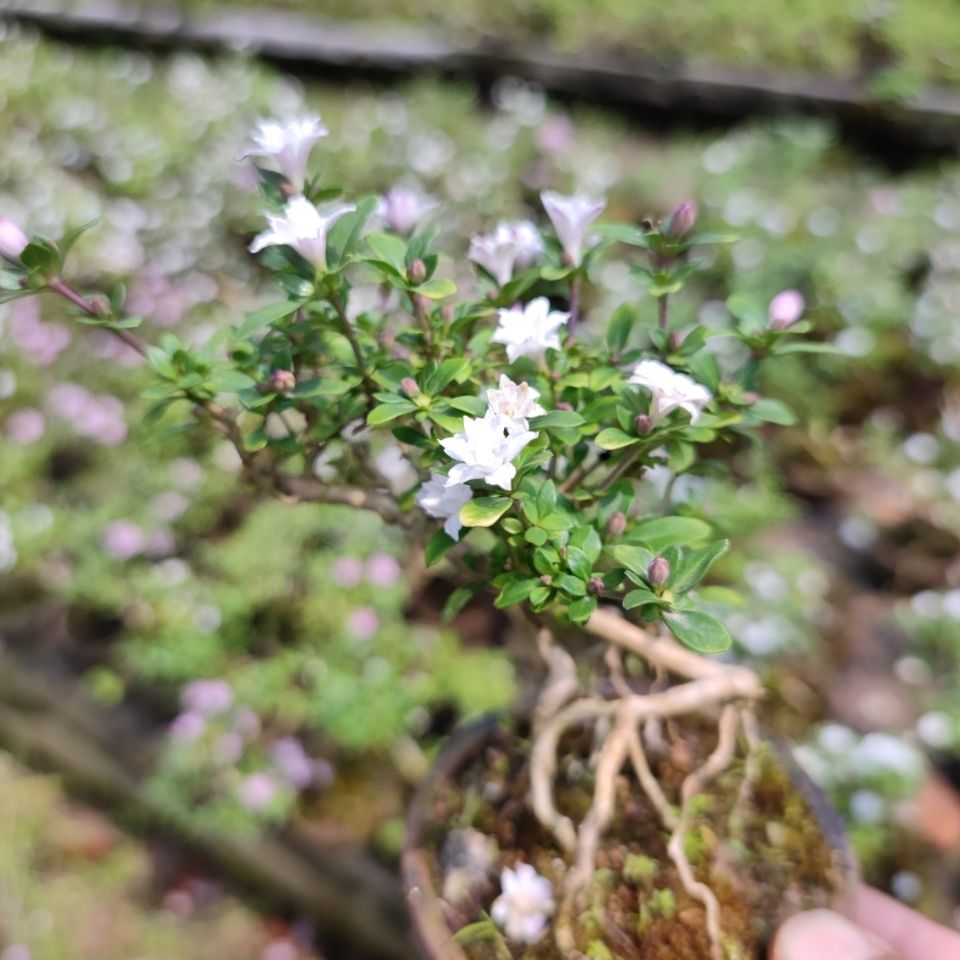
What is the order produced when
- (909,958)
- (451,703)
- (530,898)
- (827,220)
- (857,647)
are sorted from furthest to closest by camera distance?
1. (827,220)
2. (857,647)
3. (451,703)
4. (909,958)
5. (530,898)

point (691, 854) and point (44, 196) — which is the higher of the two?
point (691, 854)

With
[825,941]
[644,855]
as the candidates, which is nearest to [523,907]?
[644,855]

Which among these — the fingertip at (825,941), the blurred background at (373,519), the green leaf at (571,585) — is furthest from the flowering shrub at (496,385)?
the fingertip at (825,941)

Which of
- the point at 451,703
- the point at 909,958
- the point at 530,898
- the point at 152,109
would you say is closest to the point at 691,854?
the point at 530,898

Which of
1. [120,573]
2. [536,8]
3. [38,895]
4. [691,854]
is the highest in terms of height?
[536,8]

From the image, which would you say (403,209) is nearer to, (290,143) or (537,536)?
(290,143)

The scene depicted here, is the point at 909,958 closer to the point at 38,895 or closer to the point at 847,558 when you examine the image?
the point at 847,558
